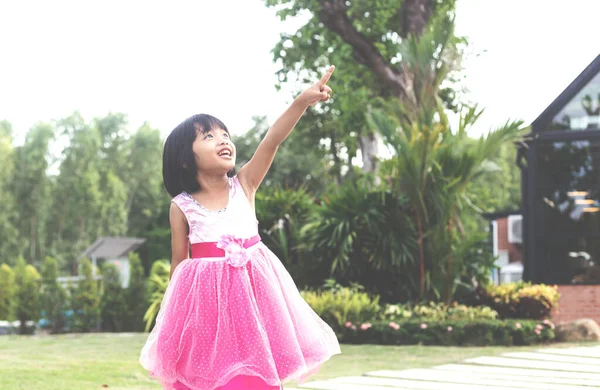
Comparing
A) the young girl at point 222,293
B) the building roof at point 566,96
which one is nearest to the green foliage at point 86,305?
the building roof at point 566,96

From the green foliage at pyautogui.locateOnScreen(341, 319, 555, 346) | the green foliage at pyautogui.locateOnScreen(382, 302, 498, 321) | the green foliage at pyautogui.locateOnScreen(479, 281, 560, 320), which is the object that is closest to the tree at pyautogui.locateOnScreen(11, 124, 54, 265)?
the green foliage at pyautogui.locateOnScreen(479, 281, 560, 320)

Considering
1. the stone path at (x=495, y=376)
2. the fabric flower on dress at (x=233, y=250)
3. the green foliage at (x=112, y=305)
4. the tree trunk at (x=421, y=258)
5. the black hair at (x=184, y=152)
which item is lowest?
the green foliage at (x=112, y=305)

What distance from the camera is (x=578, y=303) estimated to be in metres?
13.3

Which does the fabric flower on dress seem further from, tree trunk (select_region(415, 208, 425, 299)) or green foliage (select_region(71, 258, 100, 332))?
green foliage (select_region(71, 258, 100, 332))

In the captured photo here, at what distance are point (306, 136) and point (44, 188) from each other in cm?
2134

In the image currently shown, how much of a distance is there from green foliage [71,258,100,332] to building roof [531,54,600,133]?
7.38 meters

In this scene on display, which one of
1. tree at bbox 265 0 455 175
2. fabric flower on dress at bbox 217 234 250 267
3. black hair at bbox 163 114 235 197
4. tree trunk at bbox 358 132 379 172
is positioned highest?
tree at bbox 265 0 455 175

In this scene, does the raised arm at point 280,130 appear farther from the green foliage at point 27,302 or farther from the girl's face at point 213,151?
the green foliage at point 27,302

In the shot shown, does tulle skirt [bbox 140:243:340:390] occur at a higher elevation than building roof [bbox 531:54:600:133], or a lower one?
lower

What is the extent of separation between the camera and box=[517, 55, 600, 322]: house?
1366 cm

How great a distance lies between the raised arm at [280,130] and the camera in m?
3.62

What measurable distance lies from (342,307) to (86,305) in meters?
6.37

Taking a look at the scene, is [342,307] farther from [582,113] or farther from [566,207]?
[582,113]

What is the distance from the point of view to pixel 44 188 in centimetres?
4088
